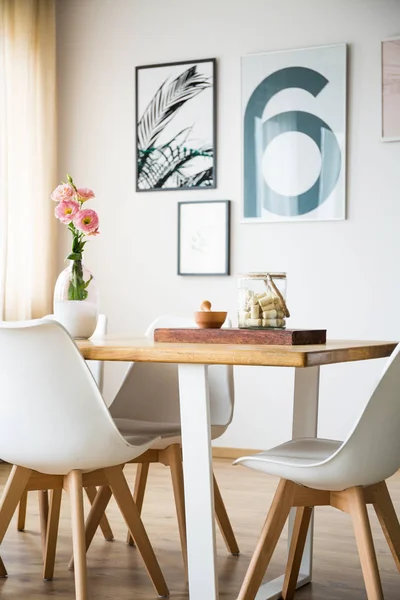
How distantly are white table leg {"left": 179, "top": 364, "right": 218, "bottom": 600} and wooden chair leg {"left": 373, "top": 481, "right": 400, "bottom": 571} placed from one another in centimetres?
40

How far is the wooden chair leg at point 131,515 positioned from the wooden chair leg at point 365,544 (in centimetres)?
62

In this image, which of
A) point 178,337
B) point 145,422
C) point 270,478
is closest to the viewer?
point 178,337

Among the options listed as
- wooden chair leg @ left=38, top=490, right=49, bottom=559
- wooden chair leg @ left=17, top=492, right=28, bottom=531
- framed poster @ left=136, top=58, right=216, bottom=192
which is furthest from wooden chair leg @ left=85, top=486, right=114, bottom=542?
framed poster @ left=136, top=58, right=216, bottom=192

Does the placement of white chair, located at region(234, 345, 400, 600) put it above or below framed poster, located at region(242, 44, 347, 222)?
below

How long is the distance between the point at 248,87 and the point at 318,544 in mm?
2575

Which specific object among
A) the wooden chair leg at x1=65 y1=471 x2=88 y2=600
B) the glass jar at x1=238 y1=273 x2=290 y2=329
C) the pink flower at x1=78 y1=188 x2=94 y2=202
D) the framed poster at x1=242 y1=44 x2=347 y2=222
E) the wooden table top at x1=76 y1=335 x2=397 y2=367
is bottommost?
the wooden chair leg at x1=65 y1=471 x2=88 y2=600

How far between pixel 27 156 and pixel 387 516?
3303 mm

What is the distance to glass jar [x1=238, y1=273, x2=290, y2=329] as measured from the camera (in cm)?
229

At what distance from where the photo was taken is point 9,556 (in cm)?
278

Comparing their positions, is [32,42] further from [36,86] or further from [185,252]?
[185,252]

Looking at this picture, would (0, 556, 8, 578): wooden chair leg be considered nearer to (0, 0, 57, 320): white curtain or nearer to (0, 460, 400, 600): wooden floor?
(0, 460, 400, 600): wooden floor

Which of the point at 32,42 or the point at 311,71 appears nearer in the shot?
the point at 311,71

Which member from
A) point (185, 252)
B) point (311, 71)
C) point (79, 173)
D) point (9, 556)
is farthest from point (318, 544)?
point (79, 173)

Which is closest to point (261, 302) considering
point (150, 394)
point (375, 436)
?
point (375, 436)
